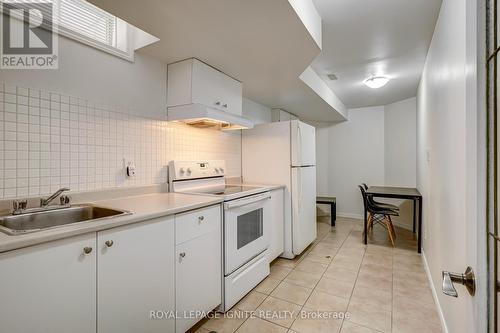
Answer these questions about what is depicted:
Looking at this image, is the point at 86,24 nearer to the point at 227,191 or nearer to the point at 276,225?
the point at 227,191

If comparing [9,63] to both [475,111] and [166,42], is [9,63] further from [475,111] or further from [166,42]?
[475,111]

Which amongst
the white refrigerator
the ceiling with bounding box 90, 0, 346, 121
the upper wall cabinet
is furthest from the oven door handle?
the ceiling with bounding box 90, 0, 346, 121

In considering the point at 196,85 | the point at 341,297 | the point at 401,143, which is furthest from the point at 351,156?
the point at 196,85

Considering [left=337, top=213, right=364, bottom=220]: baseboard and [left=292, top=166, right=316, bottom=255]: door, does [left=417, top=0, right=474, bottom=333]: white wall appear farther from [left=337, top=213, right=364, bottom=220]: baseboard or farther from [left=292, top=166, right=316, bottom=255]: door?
[left=337, top=213, right=364, bottom=220]: baseboard

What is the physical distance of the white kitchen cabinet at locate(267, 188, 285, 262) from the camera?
268 cm

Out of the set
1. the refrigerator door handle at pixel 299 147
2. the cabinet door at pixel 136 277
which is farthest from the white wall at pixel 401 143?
the cabinet door at pixel 136 277

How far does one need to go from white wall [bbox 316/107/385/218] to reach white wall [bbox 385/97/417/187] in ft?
0.47

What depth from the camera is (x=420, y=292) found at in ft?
7.27

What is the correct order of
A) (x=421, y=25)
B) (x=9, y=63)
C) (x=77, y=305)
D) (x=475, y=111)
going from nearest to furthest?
(x=475, y=111) → (x=77, y=305) → (x=9, y=63) → (x=421, y=25)

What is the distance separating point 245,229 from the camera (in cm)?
220

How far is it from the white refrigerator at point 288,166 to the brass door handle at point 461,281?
228 centimetres

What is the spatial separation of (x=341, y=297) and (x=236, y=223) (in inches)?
45.1

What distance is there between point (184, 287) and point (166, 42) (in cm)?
176

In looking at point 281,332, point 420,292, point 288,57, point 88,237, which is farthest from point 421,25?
point 88,237
